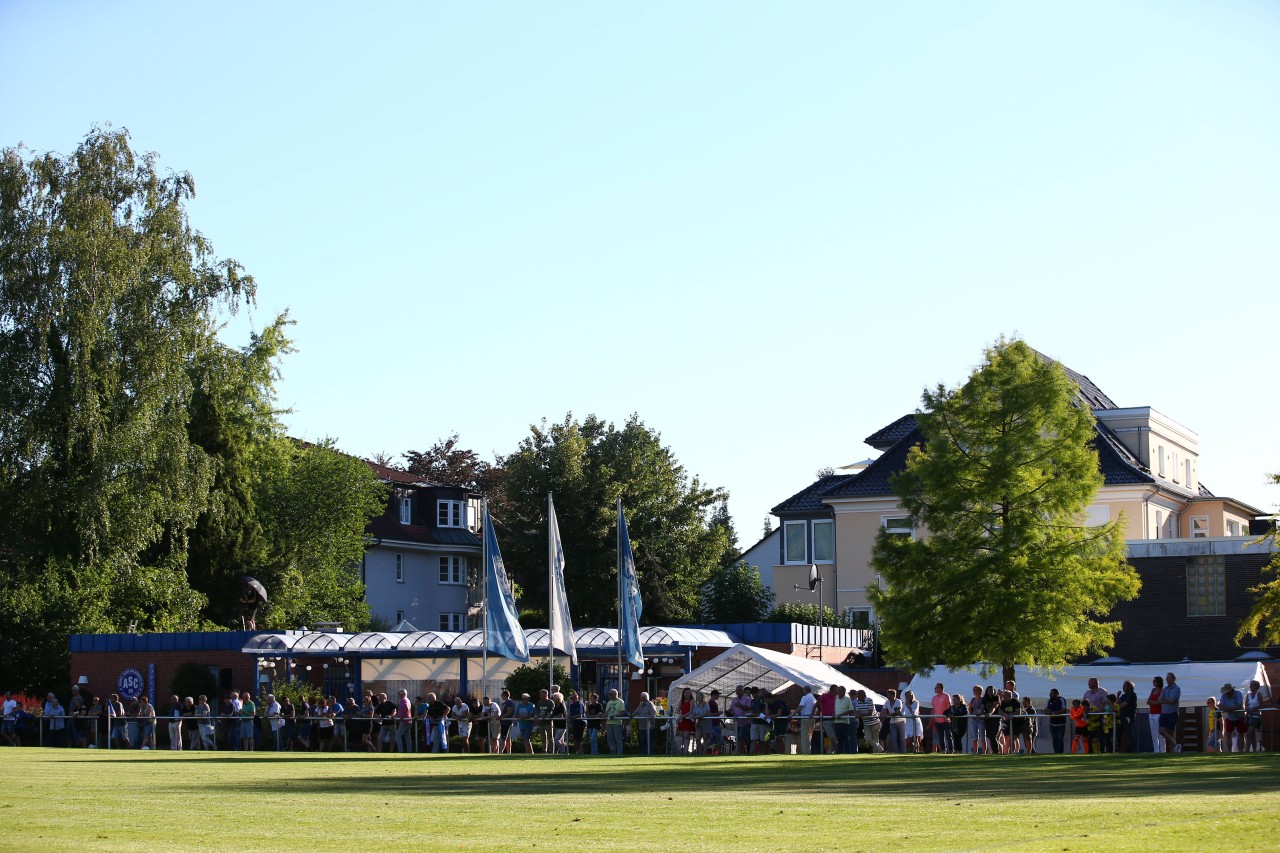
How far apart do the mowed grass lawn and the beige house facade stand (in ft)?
99.7

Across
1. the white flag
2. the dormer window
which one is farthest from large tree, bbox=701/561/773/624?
the white flag

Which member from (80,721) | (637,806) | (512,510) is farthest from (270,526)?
(637,806)

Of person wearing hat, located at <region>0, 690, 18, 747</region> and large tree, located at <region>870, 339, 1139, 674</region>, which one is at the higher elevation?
large tree, located at <region>870, 339, 1139, 674</region>

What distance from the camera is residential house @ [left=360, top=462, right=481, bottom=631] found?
247 feet

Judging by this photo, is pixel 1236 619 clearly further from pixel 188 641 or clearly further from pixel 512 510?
pixel 512 510

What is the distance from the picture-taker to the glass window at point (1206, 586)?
43.8 metres

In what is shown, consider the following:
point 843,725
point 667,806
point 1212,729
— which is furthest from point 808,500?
point 667,806

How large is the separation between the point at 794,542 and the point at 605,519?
7.85 m

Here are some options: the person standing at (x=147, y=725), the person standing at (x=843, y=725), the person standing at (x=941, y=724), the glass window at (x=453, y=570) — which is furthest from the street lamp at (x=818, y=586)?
the person standing at (x=147, y=725)

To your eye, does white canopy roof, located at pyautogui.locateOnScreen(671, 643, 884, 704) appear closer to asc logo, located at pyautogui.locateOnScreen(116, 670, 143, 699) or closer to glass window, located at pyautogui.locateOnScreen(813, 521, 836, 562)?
asc logo, located at pyautogui.locateOnScreen(116, 670, 143, 699)

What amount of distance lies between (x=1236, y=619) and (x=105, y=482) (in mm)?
30906

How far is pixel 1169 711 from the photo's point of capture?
29.2 metres

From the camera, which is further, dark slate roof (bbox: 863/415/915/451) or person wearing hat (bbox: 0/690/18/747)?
dark slate roof (bbox: 863/415/915/451)

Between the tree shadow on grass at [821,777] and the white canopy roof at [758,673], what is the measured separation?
7.20m
